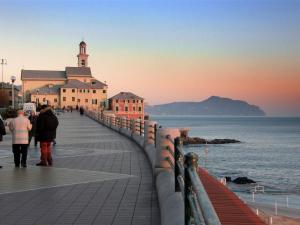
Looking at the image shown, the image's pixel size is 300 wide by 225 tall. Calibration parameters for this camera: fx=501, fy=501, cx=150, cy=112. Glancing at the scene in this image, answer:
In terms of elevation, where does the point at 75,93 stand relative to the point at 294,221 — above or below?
above

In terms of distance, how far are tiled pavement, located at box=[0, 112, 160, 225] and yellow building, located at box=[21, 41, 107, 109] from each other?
125m

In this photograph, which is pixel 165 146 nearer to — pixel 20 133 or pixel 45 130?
pixel 45 130

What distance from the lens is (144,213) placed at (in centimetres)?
837

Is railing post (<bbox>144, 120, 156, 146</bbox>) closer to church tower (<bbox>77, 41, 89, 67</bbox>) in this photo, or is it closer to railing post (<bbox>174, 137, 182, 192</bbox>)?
railing post (<bbox>174, 137, 182, 192</bbox>)

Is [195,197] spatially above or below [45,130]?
below

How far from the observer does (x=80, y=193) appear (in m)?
10.4

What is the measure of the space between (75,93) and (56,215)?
14258 centimetres

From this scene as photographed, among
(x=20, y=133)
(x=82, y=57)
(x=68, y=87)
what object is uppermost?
(x=82, y=57)

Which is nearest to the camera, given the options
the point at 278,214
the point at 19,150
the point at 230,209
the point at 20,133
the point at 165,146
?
the point at 230,209

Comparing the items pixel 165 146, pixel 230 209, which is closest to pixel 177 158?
pixel 230 209

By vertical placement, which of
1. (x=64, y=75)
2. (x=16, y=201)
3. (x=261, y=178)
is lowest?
(x=261, y=178)

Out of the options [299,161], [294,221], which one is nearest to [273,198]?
[294,221]

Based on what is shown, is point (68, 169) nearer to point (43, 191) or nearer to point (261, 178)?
point (43, 191)

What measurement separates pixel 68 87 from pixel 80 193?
140412 millimetres
